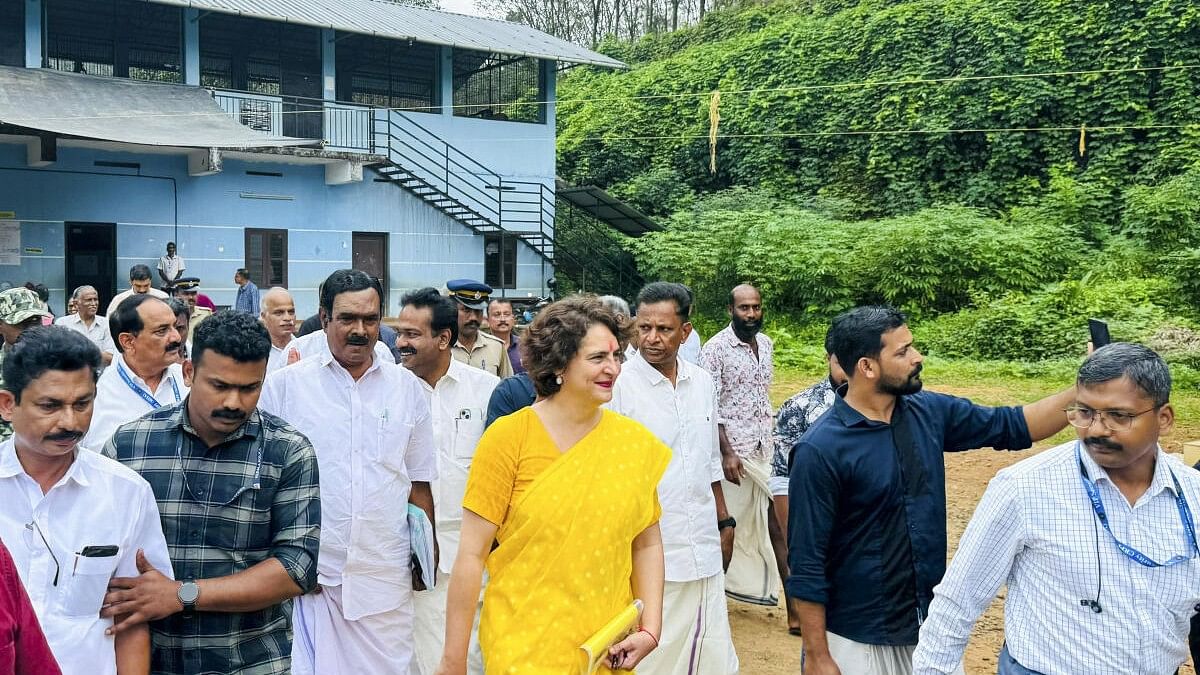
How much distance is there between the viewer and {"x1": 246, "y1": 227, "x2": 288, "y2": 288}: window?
2162cm

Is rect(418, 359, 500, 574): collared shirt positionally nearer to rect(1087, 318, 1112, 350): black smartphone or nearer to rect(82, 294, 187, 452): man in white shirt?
rect(82, 294, 187, 452): man in white shirt

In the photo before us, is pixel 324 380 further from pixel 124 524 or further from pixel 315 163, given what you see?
pixel 315 163

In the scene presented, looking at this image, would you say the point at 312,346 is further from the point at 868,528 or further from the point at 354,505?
the point at 868,528

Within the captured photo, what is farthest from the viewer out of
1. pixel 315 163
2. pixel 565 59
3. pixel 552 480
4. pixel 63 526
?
pixel 565 59

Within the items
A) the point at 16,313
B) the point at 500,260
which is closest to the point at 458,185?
the point at 500,260

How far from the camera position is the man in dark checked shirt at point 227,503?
309 cm

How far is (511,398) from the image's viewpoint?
4.61 meters

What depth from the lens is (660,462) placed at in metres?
3.54

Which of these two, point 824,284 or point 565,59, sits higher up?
point 565,59

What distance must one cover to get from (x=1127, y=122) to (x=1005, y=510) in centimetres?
2091

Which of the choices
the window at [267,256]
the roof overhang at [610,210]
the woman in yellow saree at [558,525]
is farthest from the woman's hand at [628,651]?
the roof overhang at [610,210]

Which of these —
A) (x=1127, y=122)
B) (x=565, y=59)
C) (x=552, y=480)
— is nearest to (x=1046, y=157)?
(x=1127, y=122)

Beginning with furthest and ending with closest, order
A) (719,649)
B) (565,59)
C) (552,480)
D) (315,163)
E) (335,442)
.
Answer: (565,59)
(315,163)
(719,649)
(335,442)
(552,480)

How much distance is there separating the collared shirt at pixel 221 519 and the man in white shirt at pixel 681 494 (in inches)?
81.0
